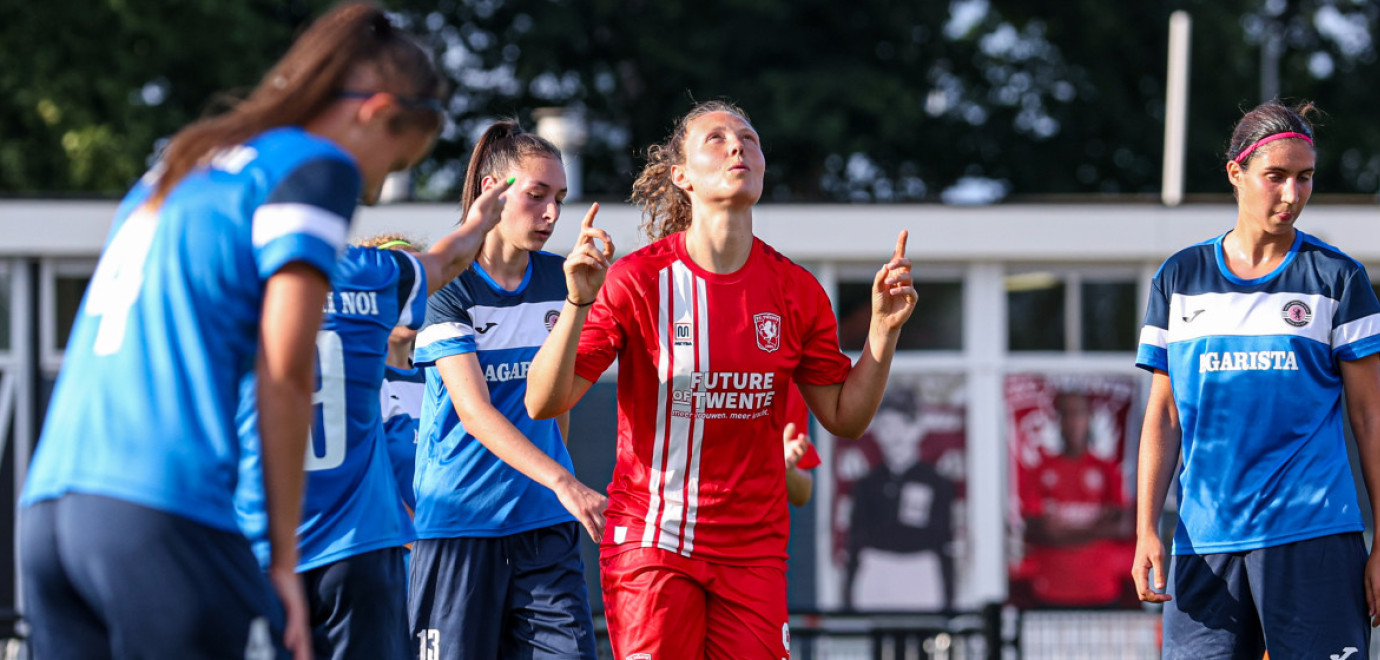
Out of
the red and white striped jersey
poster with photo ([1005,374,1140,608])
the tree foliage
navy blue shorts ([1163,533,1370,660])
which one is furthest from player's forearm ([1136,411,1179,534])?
the tree foliage

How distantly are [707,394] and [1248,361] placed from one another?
1.69m

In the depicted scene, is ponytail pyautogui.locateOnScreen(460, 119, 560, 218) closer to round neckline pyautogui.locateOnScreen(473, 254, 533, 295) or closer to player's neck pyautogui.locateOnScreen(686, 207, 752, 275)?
round neckline pyautogui.locateOnScreen(473, 254, 533, 295)

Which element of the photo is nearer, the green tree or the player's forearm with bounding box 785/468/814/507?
the player's forearm with bounding box 785/468/814/507

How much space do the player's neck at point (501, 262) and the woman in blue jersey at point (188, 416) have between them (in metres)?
2.26

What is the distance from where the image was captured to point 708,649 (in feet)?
13.5

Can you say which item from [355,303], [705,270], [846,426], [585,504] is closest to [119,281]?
[355,303]

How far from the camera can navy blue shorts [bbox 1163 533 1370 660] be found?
4230 millimetres

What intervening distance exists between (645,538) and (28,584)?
196 cm

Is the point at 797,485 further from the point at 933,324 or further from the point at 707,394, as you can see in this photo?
the point at 933,324

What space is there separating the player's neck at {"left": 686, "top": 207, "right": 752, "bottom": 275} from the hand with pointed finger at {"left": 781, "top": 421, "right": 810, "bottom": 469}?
2.39 ft

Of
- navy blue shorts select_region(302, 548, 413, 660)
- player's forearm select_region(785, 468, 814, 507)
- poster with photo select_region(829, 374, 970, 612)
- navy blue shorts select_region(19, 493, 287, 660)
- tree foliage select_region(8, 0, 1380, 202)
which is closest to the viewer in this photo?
navy blue shorts select_region(19, 493, 287, 660)

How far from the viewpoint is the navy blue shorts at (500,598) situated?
4.58m

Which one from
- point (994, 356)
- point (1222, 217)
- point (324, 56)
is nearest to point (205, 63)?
point (994, 356)

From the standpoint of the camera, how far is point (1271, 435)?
4.31 metres
